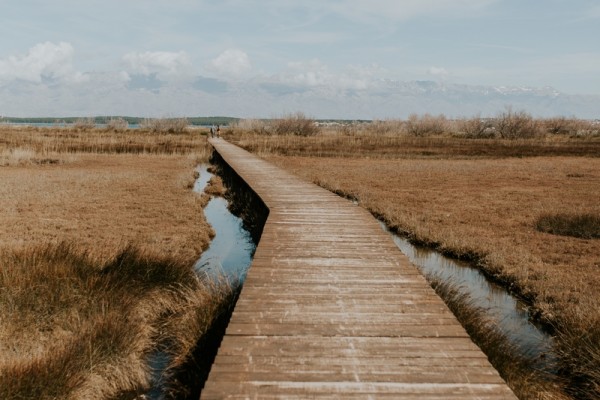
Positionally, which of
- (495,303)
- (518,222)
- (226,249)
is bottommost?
(226,249)

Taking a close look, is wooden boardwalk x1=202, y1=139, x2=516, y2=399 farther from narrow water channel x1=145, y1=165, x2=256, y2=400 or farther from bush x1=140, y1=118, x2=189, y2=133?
bush x1=140, y1=118, x2=189, y2=133

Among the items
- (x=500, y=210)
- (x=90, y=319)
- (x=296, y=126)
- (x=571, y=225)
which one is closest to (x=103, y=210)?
(x=90, y=319)

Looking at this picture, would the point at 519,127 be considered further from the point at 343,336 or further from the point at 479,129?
the point at 343,336

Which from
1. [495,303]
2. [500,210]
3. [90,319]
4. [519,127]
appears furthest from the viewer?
[519,127]

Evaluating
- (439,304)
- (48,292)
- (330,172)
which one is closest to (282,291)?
(439,304)

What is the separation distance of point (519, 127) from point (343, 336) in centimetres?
5634

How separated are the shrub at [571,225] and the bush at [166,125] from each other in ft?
168

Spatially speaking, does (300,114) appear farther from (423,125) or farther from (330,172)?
(330,172)

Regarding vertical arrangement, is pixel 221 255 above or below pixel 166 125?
below

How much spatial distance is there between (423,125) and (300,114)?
16.5 m

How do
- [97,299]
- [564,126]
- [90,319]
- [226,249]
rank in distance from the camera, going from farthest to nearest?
[564,126] → [226,249] → [97,299] → [90,319]

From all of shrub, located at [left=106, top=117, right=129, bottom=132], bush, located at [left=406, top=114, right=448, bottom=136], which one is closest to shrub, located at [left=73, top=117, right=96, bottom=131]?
shrub, located at [left=106, top=117, right=129, bottom=132]

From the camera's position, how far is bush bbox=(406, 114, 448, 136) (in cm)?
6231

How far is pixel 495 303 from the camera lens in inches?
267
